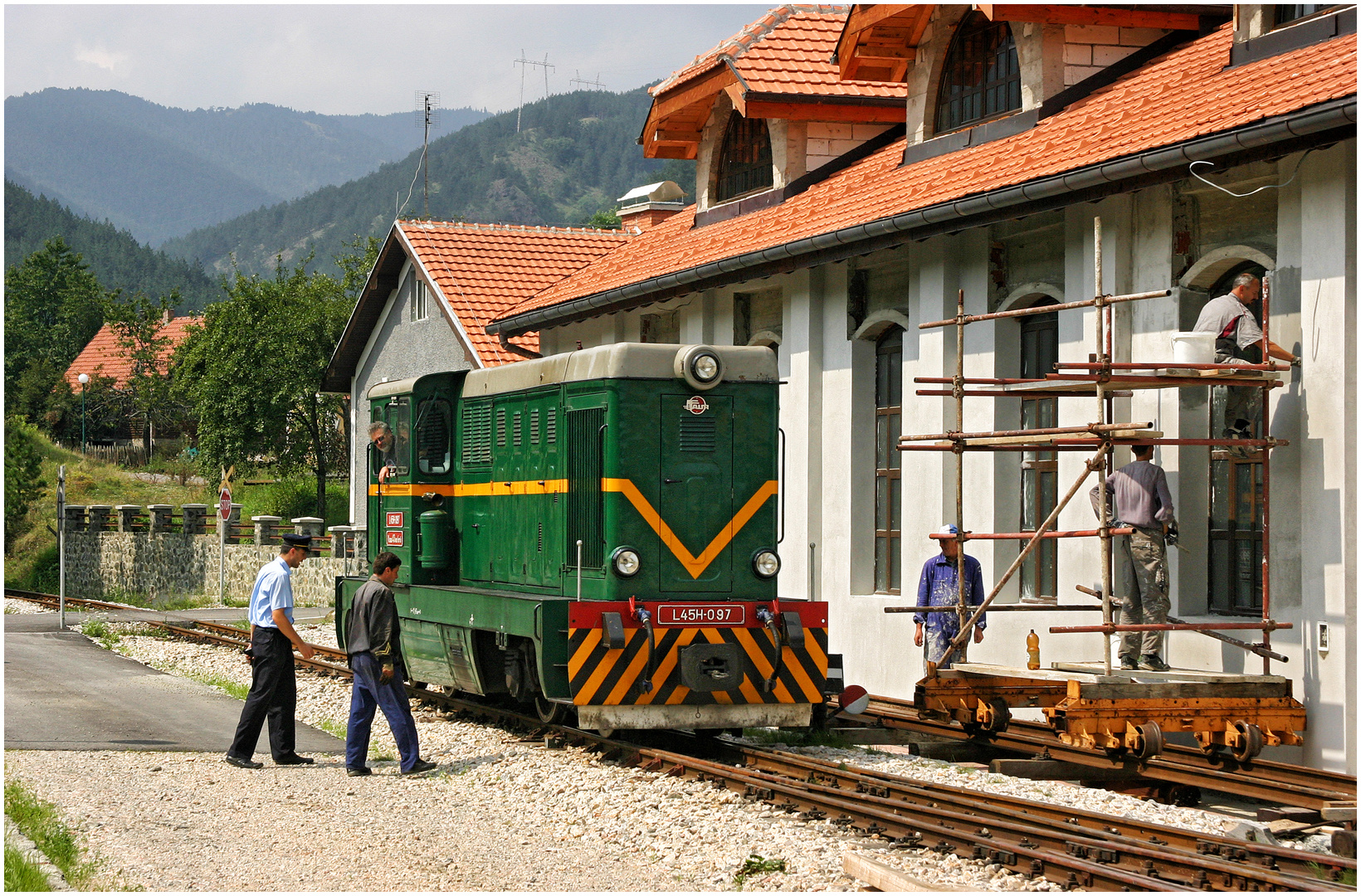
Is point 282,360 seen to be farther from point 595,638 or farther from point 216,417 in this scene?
point 595,638

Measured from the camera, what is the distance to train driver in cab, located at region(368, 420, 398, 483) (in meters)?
15.0

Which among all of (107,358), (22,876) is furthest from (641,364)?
(107,358)

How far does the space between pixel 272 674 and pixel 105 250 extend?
181 m

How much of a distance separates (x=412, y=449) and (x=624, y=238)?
17.4 m

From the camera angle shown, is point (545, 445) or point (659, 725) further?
point (545, 445)

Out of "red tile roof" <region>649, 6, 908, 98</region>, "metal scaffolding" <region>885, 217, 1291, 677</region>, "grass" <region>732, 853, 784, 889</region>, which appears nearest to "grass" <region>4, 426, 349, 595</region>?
"red tile roof" <region>649, 6, 908, 98</region>

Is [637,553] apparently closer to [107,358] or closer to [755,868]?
[755,868]

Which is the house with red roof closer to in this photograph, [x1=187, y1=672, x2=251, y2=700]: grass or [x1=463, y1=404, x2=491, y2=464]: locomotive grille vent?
[x1=187, y1=672, x2=251, y2=700]: grass

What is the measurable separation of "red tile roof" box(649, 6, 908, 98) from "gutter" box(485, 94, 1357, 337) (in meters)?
2.87

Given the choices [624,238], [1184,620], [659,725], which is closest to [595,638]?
[659,725]

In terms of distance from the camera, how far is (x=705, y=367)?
12211mm

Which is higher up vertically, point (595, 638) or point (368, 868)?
point (595, 638)

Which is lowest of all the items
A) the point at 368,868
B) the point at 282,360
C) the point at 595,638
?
the point at 368,868

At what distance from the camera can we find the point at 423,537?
14656mm
